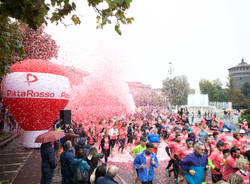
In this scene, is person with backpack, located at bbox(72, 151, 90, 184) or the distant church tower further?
the distant church tower

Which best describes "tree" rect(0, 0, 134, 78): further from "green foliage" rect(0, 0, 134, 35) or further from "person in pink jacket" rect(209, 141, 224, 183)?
"person in pink jacket" rect(209, 141, 224, 183)

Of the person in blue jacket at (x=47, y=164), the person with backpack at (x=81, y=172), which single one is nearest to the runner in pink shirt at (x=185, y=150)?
the person with backpack at (x=81, y=172)

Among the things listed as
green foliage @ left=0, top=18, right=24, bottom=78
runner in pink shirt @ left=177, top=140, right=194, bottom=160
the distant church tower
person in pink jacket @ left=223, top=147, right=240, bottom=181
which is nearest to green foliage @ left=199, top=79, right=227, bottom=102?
the distant church tower

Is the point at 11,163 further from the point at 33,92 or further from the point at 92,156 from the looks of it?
the point at 92,156

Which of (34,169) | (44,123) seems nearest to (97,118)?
(44,123)

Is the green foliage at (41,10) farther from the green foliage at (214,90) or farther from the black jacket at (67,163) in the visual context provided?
the green foliage at (214,90)

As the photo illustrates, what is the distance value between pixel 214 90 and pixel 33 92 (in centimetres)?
6579

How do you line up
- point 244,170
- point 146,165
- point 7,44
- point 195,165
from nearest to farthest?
point 244,170
point 195,165
point 146,165
point 7,44

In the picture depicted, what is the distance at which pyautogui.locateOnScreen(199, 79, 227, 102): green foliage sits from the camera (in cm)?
6303

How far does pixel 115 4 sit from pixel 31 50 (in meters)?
13.4

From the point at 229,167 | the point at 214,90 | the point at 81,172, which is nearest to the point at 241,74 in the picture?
the point at 214,90

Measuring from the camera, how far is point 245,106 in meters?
51.8

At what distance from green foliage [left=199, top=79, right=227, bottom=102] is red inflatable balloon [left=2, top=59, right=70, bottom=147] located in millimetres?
62525

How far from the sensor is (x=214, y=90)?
215ft
